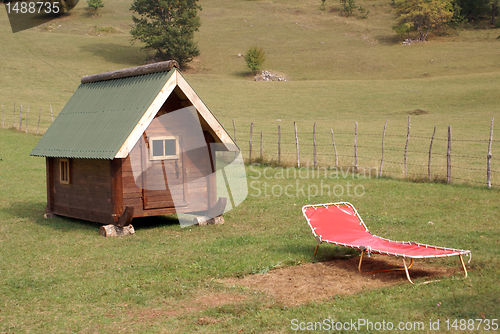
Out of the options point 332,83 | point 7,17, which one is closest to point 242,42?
point 332,83

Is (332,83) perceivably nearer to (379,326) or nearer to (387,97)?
(387,97)

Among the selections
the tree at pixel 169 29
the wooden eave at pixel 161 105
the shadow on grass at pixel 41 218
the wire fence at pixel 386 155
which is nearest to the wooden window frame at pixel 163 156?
the wooden eave at pixel 161 105

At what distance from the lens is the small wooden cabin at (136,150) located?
33.3 ft

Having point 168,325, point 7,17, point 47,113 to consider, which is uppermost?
point 7,17

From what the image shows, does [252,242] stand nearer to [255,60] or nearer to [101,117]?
[101,117]

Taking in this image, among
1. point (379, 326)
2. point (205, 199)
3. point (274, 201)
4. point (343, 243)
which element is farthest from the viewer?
point (274, 201)

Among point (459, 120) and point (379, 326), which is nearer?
point (379, 326)

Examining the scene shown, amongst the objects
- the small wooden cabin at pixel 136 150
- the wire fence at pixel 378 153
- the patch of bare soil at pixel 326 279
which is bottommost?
the wire fence at pixel 378 153

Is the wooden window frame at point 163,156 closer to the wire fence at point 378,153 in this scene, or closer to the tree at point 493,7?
the wire fence at point 378,153

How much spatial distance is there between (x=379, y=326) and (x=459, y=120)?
36.5m

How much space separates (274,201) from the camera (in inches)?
558

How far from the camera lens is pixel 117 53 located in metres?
72.5

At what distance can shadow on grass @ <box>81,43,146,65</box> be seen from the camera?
68.6 metres

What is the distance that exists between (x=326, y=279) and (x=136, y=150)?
5.49 meters
